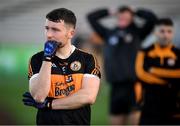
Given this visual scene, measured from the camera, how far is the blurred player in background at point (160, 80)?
7.09 m

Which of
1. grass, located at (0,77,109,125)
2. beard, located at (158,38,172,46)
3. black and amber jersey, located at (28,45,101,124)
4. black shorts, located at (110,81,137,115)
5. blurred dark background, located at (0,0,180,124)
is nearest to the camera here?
black and amber jersey, located at (28,45,101,124)

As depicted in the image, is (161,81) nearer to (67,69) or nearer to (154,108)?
(154,108)

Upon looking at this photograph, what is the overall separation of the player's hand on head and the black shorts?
14.2ft

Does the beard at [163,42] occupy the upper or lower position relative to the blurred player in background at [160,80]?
upper

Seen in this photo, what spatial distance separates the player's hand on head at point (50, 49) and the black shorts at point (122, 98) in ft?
14.2

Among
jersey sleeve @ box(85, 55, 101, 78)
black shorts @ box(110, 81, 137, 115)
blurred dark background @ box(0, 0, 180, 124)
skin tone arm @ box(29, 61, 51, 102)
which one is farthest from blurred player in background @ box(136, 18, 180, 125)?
skin tone arm @ box(29, 61, 51, 102)

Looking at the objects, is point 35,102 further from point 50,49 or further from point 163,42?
point 163,42

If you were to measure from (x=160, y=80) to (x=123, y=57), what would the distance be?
1.55 meters

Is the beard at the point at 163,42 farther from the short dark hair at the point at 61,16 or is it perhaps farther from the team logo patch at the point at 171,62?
the short dark hair at the point at 61,16

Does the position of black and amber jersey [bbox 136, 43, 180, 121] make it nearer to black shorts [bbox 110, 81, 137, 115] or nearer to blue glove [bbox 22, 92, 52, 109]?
black shorts [bbox 110, 81, 137, 115]

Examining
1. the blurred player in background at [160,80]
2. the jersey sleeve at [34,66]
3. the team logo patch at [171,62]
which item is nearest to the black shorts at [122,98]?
the blurred player in background at [160,80]

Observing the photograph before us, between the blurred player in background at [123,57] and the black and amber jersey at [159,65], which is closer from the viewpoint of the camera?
the black and amber jersey at [159,65]

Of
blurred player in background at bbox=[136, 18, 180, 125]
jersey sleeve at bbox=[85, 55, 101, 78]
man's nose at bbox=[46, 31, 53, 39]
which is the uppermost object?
man's nose at bbox=[46, 31, 53, 39]

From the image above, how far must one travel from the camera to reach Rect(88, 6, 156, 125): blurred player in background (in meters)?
8.45
